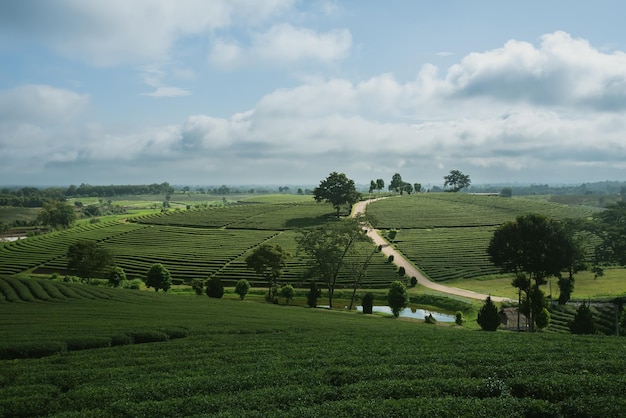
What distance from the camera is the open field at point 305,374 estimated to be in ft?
34.6

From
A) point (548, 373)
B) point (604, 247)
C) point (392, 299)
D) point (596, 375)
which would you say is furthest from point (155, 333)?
point (604, 247)

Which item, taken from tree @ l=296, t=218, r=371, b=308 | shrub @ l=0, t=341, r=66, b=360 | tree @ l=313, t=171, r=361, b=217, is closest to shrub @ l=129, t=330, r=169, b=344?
shrub @ l=0, t=341, r=66, b=360

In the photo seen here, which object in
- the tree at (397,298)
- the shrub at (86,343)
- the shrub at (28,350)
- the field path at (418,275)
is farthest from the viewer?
the field path at (418,275)

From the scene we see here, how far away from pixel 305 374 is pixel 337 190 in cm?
10094

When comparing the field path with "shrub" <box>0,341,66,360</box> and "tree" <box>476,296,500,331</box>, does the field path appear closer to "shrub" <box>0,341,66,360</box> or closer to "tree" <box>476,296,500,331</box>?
"tree" <box>476,296,500,331</box>

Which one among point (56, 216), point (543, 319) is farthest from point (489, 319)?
point (56, 216)

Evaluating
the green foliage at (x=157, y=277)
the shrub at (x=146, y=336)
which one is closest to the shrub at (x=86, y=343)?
the shrub at (x=146, y=336)

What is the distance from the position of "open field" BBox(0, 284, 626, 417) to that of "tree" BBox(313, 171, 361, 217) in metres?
92.3

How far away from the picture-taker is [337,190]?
113250 millimetres

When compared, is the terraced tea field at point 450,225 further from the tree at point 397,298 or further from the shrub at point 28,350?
the shrub at point 28,350

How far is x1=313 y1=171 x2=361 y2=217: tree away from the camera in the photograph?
11300cm

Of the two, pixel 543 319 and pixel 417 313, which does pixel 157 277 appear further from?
pixel 543 319

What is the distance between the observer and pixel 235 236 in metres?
90.4

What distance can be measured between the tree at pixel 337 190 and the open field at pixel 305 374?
92.3 metres
